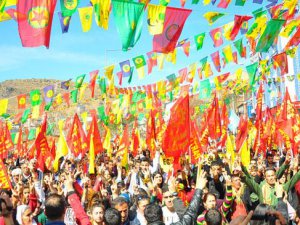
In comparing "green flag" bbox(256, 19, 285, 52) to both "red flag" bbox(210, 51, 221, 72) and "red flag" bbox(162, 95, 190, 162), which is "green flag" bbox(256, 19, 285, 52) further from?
"red flag" bbox(210, 51, 221, 72)

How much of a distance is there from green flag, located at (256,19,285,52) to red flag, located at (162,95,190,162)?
3759 mm

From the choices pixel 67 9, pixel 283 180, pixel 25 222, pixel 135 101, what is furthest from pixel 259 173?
pixel 135 101

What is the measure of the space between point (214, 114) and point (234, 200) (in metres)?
8.62

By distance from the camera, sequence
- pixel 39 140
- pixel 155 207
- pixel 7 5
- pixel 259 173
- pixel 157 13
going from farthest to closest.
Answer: pixel 39 140
pixel 259 173
pixel 157 13
pixel 7 5
pixel 155 207

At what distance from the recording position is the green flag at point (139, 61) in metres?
14.8

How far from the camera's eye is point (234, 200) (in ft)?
22.0

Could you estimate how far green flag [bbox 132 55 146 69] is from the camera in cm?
1484

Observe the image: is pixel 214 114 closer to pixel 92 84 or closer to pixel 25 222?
pixel 92 84

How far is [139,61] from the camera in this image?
48.9 ft

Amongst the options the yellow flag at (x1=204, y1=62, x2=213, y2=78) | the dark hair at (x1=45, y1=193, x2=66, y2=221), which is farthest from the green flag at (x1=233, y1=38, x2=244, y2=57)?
the dark hair at (x1=45, y1=193, x2=66, y2=221)

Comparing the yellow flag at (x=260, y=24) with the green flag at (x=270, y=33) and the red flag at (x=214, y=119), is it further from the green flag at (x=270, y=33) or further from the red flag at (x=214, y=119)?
the red flag at (x=214, y=119)

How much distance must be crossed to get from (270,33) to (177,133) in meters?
4.52

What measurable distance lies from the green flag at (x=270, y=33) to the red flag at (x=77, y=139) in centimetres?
684

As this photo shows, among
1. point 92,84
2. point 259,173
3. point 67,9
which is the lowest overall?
point 259,173
